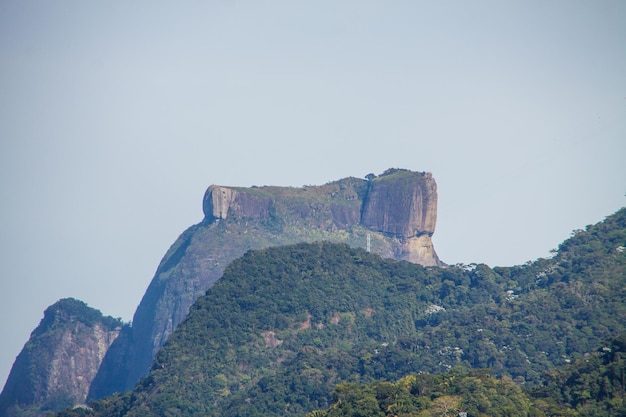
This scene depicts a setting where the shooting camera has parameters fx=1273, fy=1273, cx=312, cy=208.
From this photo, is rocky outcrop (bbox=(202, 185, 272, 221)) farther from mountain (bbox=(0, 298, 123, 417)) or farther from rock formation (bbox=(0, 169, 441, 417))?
mountain (bbox=(0, 298, 123, 417))

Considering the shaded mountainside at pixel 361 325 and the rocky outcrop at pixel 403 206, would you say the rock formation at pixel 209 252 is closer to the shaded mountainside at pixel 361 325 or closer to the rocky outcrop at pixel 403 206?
the rocky outcrop at pixel 403 206

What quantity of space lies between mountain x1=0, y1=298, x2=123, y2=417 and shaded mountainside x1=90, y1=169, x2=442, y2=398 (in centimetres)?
227

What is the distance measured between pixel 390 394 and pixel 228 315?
3747 cm

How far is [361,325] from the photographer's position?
117875 mm

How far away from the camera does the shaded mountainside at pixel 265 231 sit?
155125 millimetres

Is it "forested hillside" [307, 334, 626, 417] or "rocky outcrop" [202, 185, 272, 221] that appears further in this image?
"rocky outcrop" [202, 185, 272, 221]

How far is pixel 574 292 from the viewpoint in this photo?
109438 millimetres

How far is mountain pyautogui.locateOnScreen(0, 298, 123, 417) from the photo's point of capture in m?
149

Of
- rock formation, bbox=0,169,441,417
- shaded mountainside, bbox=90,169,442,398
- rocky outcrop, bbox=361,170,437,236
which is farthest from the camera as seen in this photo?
rocky outcrop, bbox=361,170,437,236

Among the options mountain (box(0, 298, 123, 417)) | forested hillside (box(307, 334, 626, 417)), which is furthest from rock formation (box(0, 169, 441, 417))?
forested hillside (box(307, 334, 626, 417))

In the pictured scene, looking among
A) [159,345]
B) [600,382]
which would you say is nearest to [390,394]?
[600,382]

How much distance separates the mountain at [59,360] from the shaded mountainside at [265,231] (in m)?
2.27

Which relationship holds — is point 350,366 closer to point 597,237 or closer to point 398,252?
point 597,237

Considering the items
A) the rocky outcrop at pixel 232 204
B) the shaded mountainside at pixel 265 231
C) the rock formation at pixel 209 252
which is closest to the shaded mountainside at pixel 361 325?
the shaded mountainside at pixel 265 231
